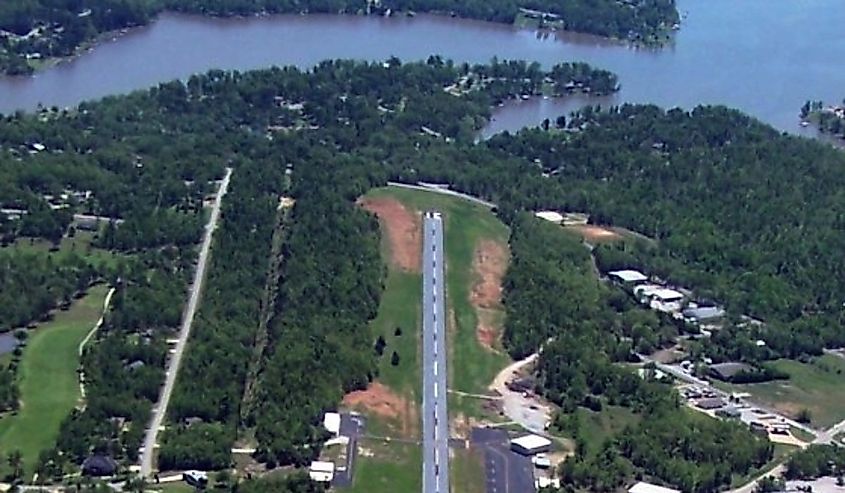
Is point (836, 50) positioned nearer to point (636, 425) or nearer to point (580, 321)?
point (580, 321)

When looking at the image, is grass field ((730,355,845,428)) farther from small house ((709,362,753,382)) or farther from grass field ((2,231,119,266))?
grass field ((2,231,119,266))

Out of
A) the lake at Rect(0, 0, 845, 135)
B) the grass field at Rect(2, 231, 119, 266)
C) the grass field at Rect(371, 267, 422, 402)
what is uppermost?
the grass field at Rect(371, 267, 422, 402)

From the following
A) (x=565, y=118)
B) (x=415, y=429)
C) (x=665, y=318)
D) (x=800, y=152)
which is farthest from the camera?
(x=565, y=118)

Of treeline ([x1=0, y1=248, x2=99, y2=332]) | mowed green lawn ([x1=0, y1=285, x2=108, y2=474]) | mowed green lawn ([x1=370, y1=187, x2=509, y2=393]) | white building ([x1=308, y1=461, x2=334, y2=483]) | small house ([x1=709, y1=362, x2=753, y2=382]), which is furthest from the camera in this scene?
treeline ([x1=0, y1=248, x2=99, y2=332])

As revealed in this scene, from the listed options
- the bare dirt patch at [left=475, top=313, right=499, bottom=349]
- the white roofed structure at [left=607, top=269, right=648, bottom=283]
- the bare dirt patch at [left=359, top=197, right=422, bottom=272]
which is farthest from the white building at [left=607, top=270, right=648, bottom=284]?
the bare dirt patch at [left=475, top=313, right=499, bottom=349]

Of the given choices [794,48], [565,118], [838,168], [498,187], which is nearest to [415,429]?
[498,187]
